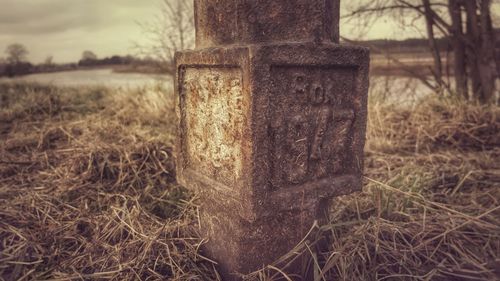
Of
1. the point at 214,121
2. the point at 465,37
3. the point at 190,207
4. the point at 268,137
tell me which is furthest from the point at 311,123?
the point at 465,37

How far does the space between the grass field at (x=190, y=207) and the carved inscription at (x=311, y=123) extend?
249mm

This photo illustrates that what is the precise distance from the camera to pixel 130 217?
1935mm

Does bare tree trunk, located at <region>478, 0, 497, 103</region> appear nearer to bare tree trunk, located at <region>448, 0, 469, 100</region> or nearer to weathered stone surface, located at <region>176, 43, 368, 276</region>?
bare tree trunk, located at <region>448, 0, 469, 100</region>

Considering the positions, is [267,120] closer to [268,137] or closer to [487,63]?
[268,137]

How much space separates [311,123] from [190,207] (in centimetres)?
97

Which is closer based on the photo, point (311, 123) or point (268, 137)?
point (268, 137)

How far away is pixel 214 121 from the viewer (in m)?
1.48

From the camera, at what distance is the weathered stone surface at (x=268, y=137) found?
4.21 feet

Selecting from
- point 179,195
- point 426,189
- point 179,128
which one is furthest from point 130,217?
point 426,189

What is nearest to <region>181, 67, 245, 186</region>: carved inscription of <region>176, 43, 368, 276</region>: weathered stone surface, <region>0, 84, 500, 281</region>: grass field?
<region>176, 43, 368, 276</region>: weathered stone surface

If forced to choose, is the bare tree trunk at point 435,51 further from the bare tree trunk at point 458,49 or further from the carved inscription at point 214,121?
the carved inscription at point 214,121

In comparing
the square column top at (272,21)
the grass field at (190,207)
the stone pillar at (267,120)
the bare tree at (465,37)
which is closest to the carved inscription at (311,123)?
the stone pillar at (267,120)

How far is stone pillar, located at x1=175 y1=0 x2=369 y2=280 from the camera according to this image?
129 cm

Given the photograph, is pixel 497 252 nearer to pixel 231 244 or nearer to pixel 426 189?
pixel 426 189
